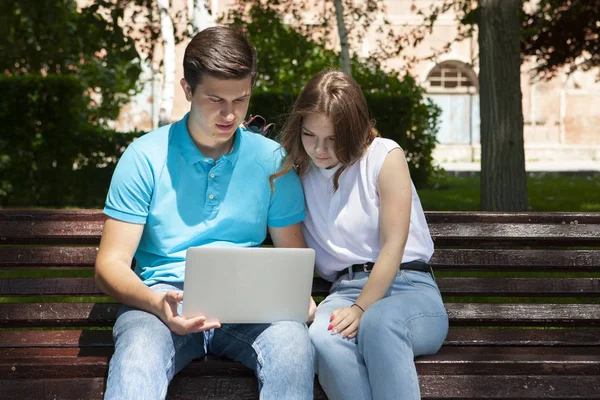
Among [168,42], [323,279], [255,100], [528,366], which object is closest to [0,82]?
[168,42]

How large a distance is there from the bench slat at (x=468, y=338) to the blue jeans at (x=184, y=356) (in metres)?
0.39

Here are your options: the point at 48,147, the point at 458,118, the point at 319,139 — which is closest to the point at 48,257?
the point at 319,139

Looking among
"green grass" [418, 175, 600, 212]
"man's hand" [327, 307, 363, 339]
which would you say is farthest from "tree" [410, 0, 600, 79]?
"man's hand" [327, 307, 363, 339]

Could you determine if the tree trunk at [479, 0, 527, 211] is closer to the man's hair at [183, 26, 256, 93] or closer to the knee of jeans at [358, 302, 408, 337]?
the man's hair at [183, 26, 256, 93]

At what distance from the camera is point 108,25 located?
8.16 metres

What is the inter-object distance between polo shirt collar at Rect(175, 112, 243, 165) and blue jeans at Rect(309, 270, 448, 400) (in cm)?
59

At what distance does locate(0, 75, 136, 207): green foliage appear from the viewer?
10812mm

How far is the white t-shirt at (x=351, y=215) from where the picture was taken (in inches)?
122

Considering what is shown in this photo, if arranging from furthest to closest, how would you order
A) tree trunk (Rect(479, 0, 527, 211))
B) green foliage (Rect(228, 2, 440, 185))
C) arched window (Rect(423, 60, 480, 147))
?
arched window (Rect(423, 60, 480, 147))
green foliage (Rect(228, 2, 440, 185))
tree trunk (Rect(479, 0, 527, 211))

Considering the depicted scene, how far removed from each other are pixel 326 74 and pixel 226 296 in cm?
90

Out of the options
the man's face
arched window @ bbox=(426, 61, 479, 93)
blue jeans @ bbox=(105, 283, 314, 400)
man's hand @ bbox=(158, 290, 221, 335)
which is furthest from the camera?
arched window @ bbox=(426, 61, 479, 93)

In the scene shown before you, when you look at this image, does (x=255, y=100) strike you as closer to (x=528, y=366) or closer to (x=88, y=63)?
(x=88, y=63)

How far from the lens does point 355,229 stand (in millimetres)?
3109

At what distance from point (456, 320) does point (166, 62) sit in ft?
25.3
